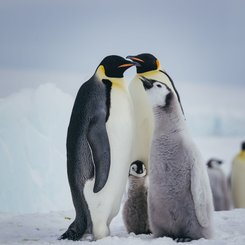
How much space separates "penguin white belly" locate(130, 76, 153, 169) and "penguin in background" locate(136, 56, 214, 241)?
15cm

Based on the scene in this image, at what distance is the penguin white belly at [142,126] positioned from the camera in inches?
86.3

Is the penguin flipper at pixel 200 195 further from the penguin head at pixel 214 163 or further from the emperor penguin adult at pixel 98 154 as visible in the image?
the penguin head at pixel 214 163

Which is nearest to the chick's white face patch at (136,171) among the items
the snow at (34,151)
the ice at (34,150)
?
the snow at (34,151)

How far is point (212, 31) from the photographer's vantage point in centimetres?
341

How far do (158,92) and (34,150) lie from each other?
3.64 ft

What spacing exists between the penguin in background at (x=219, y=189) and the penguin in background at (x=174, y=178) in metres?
1.79

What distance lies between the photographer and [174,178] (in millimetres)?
1969

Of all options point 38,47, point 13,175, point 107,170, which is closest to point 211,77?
point 38,47

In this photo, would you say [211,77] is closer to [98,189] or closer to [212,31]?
[212,31]

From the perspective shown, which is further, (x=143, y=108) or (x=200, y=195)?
(x=143, y=108)

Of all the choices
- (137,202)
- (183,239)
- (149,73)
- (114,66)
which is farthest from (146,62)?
(183,239)

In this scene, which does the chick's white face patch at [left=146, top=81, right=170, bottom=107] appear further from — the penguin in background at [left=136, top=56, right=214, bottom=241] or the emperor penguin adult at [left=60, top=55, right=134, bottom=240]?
the emperor penguin adult at [left=60, top=55, right=134, bottom=240]

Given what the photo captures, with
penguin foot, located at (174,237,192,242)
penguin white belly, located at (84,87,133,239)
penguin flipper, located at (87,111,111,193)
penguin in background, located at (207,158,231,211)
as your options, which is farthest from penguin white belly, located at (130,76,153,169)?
penguin in background, located at (207,158,231,211)

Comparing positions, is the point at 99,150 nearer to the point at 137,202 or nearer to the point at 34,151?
the point at 137,202
